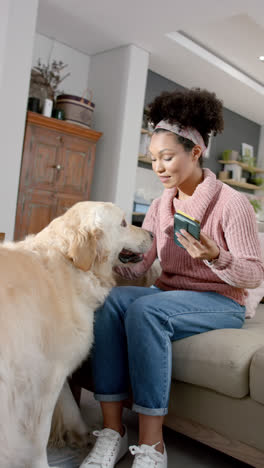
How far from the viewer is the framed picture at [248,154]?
6828 mm

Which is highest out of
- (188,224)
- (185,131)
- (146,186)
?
(146,186)

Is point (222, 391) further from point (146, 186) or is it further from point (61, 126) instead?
point (146, 186)

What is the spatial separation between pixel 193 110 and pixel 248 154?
5712 millimetres

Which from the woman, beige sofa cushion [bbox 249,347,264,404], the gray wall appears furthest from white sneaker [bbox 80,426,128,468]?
the gray wall

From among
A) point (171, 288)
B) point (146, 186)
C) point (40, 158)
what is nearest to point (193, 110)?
point (171, 288)

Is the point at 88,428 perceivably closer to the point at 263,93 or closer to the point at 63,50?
the point at 63,50

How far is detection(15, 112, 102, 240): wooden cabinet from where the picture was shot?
13.1 feet

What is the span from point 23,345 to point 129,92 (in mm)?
4046

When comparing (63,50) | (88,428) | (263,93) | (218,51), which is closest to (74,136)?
(63,50)

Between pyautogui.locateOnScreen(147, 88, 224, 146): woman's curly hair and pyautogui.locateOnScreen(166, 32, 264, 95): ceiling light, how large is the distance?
3.08 meters

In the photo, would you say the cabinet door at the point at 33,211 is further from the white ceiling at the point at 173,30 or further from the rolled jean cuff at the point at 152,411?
the rolled jean cuff at the point at 152,411

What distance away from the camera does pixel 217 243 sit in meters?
1.47

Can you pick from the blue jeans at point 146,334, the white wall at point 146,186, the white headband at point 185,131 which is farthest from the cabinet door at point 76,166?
the blue jeans at point 146,334

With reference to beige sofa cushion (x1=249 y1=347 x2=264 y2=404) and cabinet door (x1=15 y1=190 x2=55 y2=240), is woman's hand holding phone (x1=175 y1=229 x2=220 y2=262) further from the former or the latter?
cabinet door (x1=15 y1=190 x2=55 y2=240)
